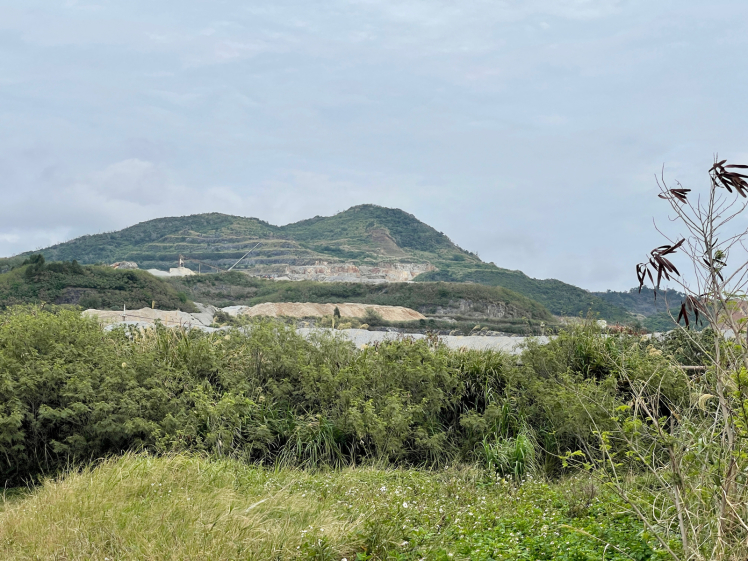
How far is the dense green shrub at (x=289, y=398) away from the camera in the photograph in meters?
6.12

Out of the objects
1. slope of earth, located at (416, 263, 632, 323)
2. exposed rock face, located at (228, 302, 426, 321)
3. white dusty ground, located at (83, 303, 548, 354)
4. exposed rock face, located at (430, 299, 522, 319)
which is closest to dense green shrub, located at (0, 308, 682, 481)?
white dusty ground, located at (83, 303, 548, 354)

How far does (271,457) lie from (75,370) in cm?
219

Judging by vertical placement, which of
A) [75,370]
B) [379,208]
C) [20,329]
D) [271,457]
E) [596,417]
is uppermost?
[379,208]

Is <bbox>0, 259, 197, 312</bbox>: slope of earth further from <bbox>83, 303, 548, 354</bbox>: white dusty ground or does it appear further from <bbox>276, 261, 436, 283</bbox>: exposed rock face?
<bbox>276, 261, 436, 283</bbox>: exposed rock face

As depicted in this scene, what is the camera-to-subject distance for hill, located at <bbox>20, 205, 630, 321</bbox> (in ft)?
300

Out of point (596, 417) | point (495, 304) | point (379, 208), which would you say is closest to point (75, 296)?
point (495, 304)

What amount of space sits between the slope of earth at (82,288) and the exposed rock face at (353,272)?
134 feet

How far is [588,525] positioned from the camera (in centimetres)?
391

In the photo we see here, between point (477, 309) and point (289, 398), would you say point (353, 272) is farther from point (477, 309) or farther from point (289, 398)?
point (289, 398)

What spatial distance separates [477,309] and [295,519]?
55722 mm

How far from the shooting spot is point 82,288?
4178cm

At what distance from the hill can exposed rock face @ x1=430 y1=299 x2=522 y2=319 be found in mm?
15841

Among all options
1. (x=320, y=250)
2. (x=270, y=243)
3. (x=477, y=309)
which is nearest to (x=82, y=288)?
(x=477, y=309)

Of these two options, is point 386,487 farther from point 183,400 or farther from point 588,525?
point 183,400
